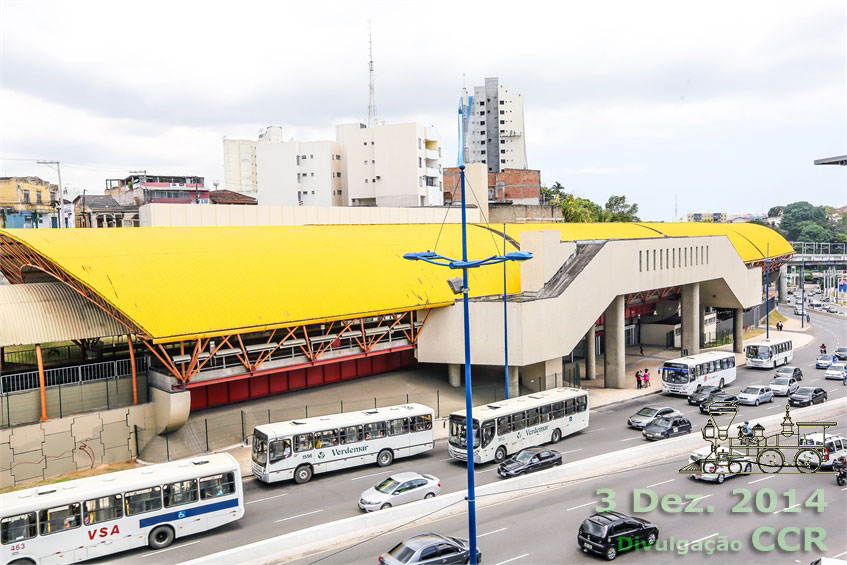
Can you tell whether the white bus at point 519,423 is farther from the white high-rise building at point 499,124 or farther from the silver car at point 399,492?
the white high-rise building at point 499,124

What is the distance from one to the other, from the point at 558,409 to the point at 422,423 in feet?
27.3

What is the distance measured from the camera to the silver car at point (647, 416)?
4141cm

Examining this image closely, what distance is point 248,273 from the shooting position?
40.5 metres

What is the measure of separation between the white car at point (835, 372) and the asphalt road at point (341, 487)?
23.5 feet

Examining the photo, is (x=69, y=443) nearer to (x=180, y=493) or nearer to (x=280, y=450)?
(x=280, y=450)

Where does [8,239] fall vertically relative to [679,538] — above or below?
above

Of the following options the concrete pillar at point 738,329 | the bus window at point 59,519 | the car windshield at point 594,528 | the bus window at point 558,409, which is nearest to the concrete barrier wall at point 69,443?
the bus window at point 59,519

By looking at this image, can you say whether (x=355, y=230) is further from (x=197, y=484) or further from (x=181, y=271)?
(x=197, y=484)

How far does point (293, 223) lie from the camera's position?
204 feet

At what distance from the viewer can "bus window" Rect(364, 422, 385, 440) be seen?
113 ft

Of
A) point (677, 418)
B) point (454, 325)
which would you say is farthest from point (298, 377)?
point (677, 418)

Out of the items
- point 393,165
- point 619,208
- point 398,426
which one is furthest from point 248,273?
point 619,208

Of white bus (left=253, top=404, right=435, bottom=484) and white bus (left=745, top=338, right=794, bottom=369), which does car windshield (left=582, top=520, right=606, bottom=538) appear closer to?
white bus (left=253, top=404, right=435, bottom=484)

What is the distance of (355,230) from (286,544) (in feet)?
108
